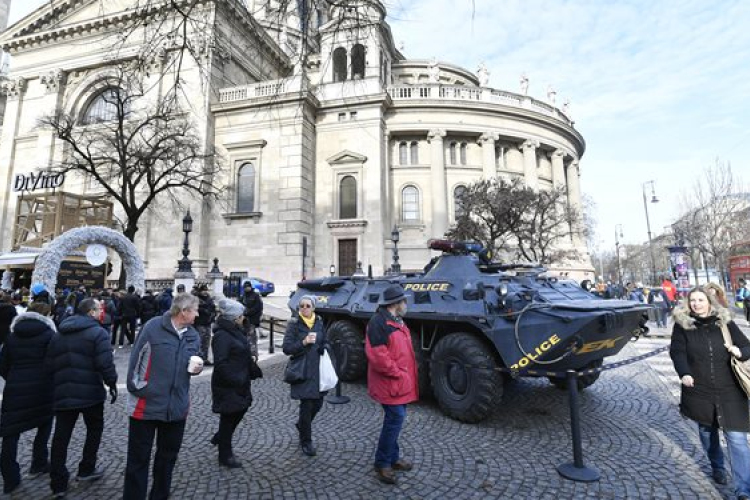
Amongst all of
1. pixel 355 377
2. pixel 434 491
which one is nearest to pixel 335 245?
pixel 355 377

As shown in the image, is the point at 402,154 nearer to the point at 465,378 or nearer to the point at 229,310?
the point at 465,378

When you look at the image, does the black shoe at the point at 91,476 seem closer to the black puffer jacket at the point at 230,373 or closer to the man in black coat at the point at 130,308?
the black puffer jacket at the point at 230,373

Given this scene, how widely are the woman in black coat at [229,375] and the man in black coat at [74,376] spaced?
0.95 meters

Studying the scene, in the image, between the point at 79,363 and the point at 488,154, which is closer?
the point at 79,363

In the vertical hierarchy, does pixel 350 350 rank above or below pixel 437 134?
below

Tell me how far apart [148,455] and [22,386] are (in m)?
1.56

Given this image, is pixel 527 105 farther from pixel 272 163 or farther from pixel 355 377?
pixel 355 377

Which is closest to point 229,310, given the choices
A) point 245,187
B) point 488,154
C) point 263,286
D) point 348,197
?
point 263,286

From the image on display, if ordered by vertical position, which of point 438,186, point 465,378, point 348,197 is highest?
point 438,186

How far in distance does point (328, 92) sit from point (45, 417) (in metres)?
26.6

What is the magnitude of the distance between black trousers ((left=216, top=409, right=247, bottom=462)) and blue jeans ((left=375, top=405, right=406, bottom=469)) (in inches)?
57.5

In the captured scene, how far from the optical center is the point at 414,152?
100ft

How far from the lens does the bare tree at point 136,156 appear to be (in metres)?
18.9

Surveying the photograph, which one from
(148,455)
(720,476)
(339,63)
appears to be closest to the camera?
(148,455)
